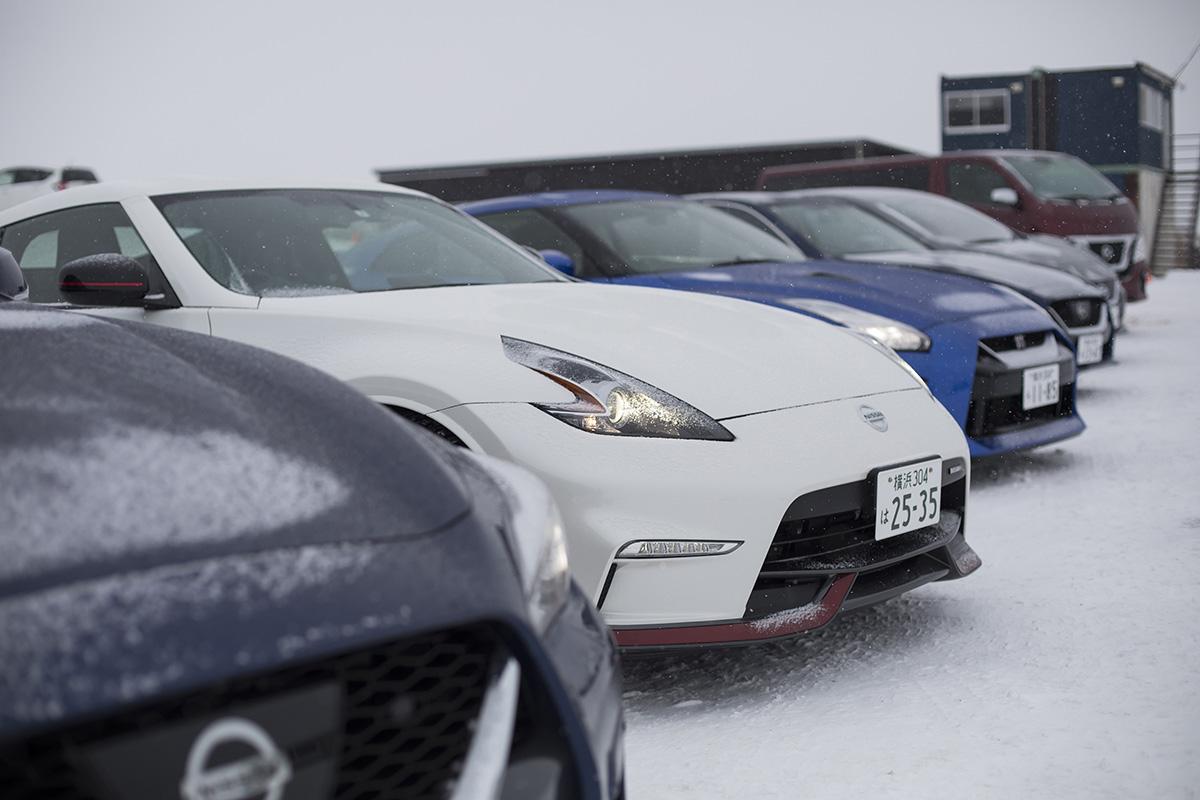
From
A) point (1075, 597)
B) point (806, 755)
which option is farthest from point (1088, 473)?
point (806, 755)

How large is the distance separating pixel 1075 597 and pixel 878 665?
2.59 ft

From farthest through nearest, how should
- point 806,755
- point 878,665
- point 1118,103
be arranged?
point 1118,103 < point 878,665 < point 806,755

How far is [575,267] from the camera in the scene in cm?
535

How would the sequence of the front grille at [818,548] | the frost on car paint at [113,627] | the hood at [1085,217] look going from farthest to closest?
the hood at [1085,217] < the front grille at [818,548] < the frost on car paint at [113,627]

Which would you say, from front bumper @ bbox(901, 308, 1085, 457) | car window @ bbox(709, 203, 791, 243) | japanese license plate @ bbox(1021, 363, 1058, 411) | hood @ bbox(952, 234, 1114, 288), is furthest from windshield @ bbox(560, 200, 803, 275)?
hood @ bbox(952, 234, 1114, 288)

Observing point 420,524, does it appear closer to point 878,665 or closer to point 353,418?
point 353,418

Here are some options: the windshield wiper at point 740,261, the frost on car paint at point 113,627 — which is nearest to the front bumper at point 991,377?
the windshield wiper at point 740,261

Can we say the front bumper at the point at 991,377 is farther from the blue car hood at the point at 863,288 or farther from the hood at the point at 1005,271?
the hood at the point at 1005,271

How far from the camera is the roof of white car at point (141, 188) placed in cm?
373

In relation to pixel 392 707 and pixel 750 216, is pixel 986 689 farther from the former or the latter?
pixel 750 216

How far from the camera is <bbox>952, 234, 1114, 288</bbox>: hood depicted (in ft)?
26.5

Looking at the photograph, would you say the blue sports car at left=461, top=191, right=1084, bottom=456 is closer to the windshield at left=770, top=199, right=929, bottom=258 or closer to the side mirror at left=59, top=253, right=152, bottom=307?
the windshield at left=770, top=199, right=929, bottom=258

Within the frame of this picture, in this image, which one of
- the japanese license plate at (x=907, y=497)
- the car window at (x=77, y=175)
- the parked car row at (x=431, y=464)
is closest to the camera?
the parked car row at (x=431, y=464)

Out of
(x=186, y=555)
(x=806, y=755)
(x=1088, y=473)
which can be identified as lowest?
(x=1088, y=473)
